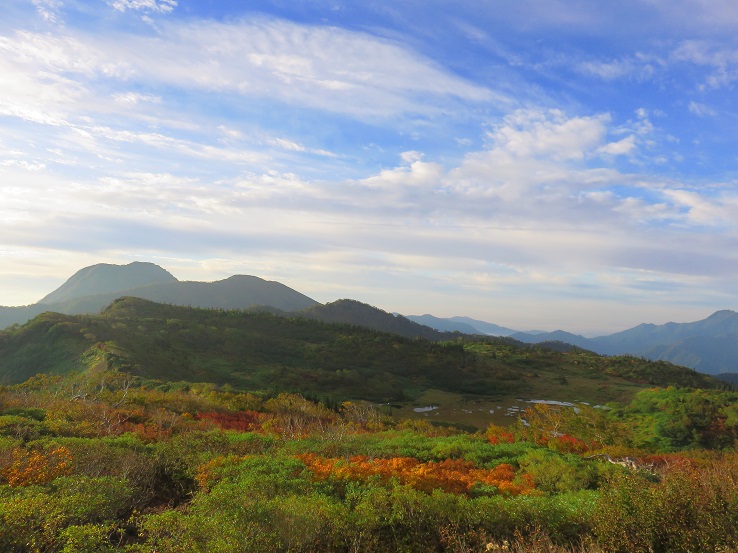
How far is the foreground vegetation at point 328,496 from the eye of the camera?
17.1 feet

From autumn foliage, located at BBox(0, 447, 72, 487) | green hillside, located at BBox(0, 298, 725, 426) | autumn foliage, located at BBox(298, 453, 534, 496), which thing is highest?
autumn foliage, located at BBox(0, 447, 72, 487)

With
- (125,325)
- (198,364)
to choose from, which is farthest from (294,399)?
(125,325)

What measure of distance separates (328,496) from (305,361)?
2282 inches

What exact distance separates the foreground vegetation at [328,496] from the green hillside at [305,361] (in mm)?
23575

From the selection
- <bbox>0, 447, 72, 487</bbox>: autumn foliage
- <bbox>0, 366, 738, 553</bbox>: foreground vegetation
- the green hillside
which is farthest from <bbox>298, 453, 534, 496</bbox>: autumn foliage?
the green hillside

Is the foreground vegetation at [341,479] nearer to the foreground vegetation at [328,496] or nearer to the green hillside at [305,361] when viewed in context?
the foreground vegetation at [328,496]

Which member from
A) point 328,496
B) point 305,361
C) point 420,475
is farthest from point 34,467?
point 305,361

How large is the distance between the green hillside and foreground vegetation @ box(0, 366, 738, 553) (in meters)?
23.6

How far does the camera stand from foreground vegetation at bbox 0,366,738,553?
5.20 meters

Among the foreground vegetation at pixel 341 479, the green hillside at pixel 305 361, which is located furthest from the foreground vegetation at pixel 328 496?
the green hillside at pixel 305 361

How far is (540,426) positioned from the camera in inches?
839

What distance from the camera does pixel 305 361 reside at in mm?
63469

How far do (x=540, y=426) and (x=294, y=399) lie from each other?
1500cm

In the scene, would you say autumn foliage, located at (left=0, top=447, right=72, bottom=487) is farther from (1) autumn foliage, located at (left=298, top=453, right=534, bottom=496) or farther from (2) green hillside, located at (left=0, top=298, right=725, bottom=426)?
(2) green hillside, located at (left=0, top=298, right=725, bottom=426)
